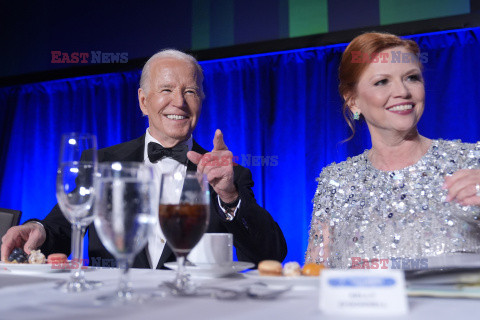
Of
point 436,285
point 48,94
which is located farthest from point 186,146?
Result: point 48,94

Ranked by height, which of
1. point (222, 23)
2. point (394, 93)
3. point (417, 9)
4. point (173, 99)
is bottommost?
point (394, 93)

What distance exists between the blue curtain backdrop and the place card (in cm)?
299

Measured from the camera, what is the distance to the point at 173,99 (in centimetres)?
222

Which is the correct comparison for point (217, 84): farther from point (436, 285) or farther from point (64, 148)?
point (436, 285)

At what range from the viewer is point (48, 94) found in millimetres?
4555

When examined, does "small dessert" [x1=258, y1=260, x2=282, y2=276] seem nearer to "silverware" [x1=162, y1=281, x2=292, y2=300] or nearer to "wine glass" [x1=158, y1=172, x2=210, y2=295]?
"silverware" [x1=162, y1=281, x2=292, y2=300]

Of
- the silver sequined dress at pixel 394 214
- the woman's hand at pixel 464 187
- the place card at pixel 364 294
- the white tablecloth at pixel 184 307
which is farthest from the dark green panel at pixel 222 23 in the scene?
the place card at pixel 364 294

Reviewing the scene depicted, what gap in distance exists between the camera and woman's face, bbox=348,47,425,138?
1.68m

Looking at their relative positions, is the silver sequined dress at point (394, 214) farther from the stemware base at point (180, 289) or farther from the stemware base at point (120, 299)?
the stemware base at point (120, 299)
